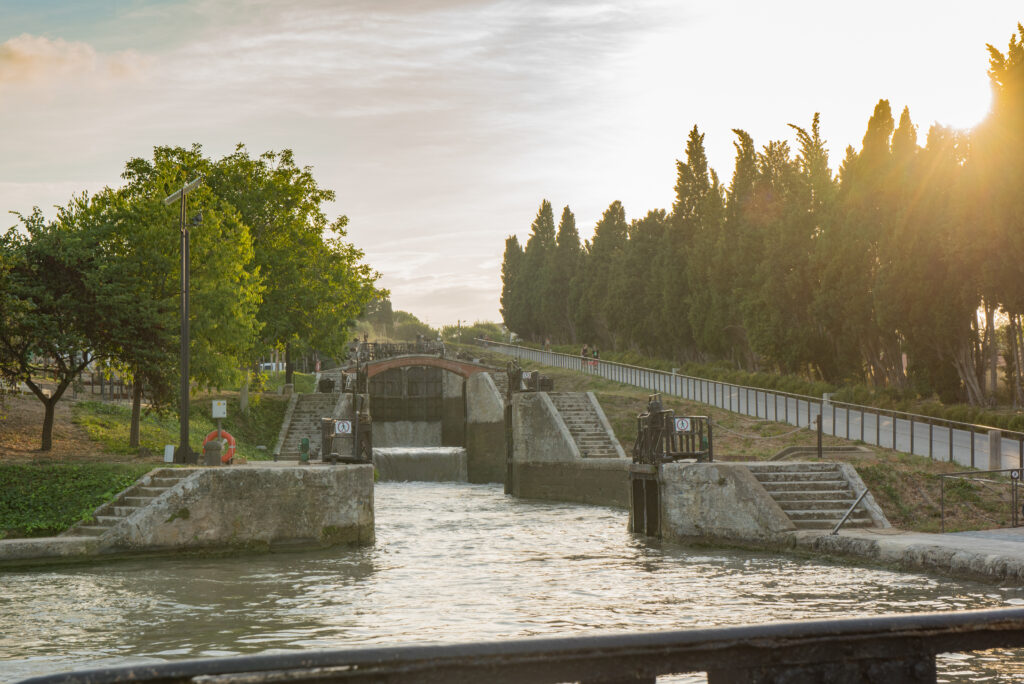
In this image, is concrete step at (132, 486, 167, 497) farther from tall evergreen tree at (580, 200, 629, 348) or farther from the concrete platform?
tall evergreen tree at (580, 200, 629, 348)

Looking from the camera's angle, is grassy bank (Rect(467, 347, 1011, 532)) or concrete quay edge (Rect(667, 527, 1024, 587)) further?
grassy bank (Rect(467, 347, 1011, 532))

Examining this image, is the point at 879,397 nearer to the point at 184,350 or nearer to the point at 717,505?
the point at 717,505

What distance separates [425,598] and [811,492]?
8.92 metres

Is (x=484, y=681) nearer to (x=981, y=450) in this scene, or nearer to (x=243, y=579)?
(x=243, y=579)

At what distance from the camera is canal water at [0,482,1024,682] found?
12195 millimetres

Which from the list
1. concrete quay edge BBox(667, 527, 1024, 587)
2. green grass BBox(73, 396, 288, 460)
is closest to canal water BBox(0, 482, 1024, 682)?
concrete quay edge BBox(667, 527, 1024, 587)

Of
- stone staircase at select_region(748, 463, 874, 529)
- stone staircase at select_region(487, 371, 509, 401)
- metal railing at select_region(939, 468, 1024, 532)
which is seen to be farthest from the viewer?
stone staircase at select_region(487, 371, 509, 401)

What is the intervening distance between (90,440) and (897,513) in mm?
21775

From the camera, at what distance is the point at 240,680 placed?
2.26 meters

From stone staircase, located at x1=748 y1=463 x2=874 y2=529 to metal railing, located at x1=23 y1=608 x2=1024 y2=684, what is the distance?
17.4 meters

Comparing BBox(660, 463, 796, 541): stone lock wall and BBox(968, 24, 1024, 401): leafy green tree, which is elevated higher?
BBox(968, 24, 1024, 401): leafy green tree

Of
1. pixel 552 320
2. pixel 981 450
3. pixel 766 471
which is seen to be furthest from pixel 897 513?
pixel 552 320

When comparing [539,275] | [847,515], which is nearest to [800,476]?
[847,515]

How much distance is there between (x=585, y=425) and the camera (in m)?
37.7
